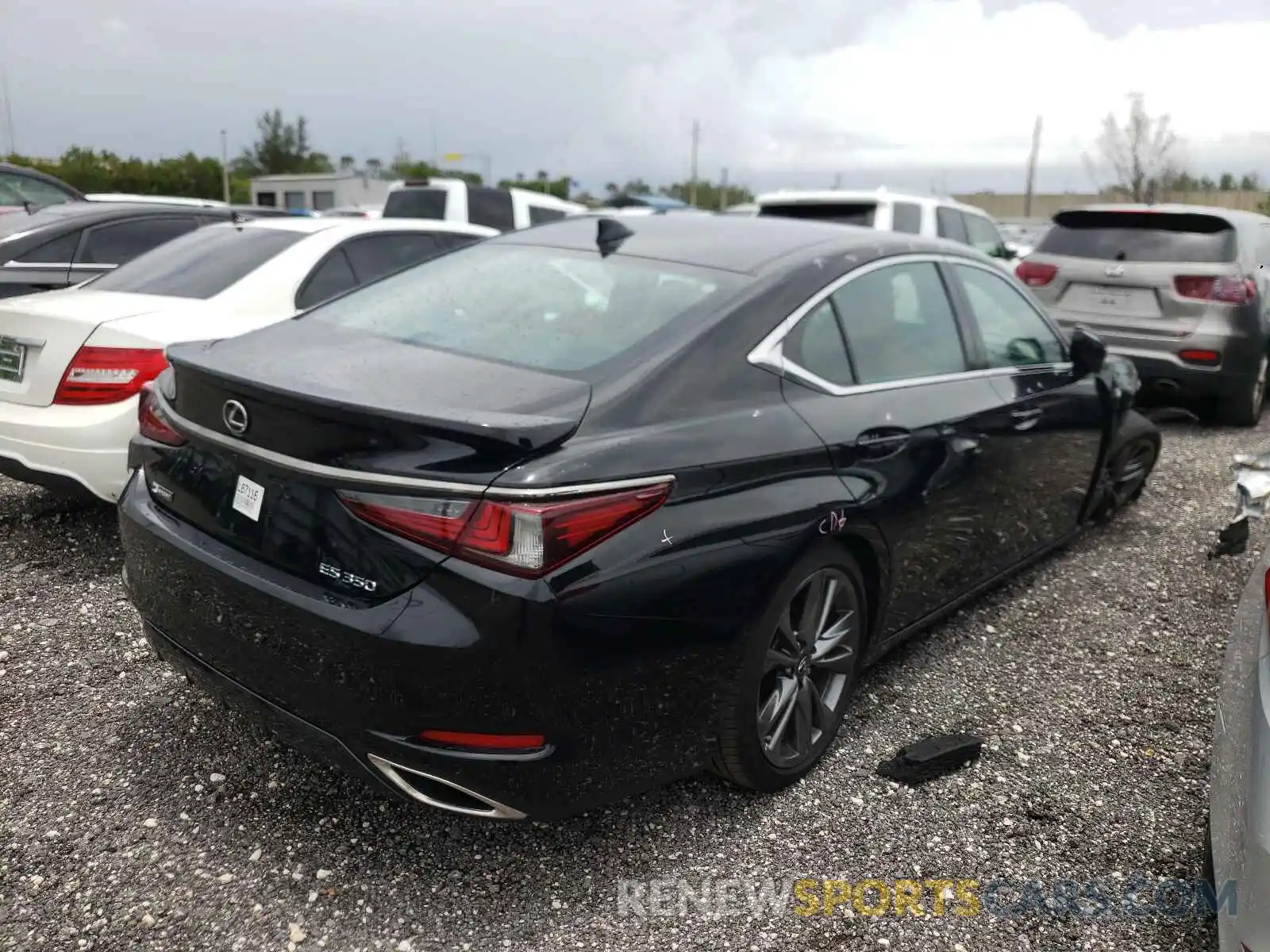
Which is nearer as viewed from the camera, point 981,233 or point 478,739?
point 478,739

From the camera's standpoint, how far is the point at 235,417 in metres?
2.36

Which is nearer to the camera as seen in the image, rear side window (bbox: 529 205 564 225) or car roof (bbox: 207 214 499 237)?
car roof (bbox: 207 214 499 237)

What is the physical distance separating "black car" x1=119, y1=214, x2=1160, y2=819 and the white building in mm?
37114

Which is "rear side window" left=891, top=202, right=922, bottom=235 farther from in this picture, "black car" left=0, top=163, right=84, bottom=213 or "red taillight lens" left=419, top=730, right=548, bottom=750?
"black car" left=0, top=163, right=84, bottom=213

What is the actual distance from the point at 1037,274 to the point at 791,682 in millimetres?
6194

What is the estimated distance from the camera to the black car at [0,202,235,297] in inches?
247

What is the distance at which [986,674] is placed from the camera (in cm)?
360

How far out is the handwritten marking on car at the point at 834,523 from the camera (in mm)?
2633

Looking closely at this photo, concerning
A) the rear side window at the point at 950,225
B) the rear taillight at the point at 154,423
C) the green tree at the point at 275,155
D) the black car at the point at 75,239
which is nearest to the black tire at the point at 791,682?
the rear taillight at the point at 154,423

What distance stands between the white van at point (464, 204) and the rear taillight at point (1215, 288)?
6.59m

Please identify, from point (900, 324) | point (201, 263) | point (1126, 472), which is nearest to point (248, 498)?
point (900, 324)

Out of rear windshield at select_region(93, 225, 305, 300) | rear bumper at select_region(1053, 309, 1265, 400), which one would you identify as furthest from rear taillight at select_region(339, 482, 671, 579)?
rear bumper at select_region(1053, 309, 1265, 400)

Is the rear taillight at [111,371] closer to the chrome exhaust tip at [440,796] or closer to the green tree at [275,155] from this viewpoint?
the chrome exhaust tip at [440,796]

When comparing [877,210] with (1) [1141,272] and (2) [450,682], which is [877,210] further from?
(2) [450,682]
